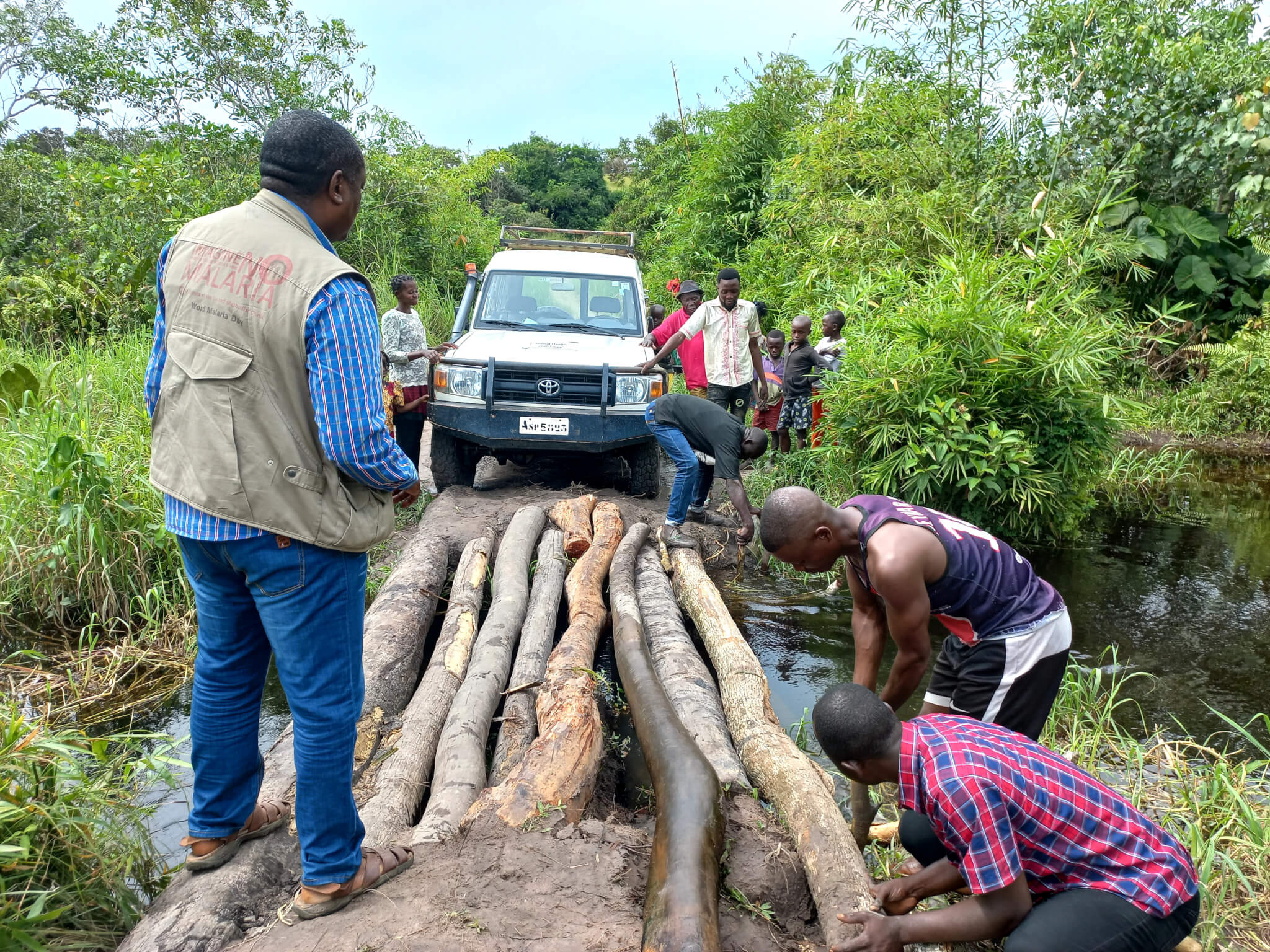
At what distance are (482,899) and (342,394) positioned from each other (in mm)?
1485

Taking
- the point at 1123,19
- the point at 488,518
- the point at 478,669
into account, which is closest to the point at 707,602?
the point at 478,669

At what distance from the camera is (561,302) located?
811 cm

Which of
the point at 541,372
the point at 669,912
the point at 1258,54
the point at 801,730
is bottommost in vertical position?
the point at 801,730

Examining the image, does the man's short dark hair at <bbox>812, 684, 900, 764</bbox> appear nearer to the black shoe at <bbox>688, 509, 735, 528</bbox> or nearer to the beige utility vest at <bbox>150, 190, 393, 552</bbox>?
the beige utility vest at <bbox>150, 190, 393, 552</bbox>

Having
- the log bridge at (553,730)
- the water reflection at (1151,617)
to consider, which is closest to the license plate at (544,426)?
the log bridge at (553,730)

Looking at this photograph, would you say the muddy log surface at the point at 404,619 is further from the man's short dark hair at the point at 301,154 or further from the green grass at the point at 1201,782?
the green grass at the point at 1201,782

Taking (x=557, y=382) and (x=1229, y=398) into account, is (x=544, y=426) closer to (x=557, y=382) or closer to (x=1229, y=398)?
(x=557, y=382)

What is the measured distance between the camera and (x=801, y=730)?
412cm

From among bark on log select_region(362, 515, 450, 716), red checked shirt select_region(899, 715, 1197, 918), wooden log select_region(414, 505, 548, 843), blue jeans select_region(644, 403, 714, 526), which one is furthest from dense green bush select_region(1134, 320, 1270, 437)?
red checked shirt select_region(899, 715, 1197, 918)

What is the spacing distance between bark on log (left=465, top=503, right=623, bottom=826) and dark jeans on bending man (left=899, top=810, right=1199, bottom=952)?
1.47m

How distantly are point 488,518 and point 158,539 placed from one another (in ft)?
7.39

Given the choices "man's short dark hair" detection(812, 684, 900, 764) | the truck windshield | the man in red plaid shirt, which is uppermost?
the truck windshield

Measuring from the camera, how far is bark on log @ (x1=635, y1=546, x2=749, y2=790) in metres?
3.47

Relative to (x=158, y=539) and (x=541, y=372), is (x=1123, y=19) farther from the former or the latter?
(x=158, y=539)
